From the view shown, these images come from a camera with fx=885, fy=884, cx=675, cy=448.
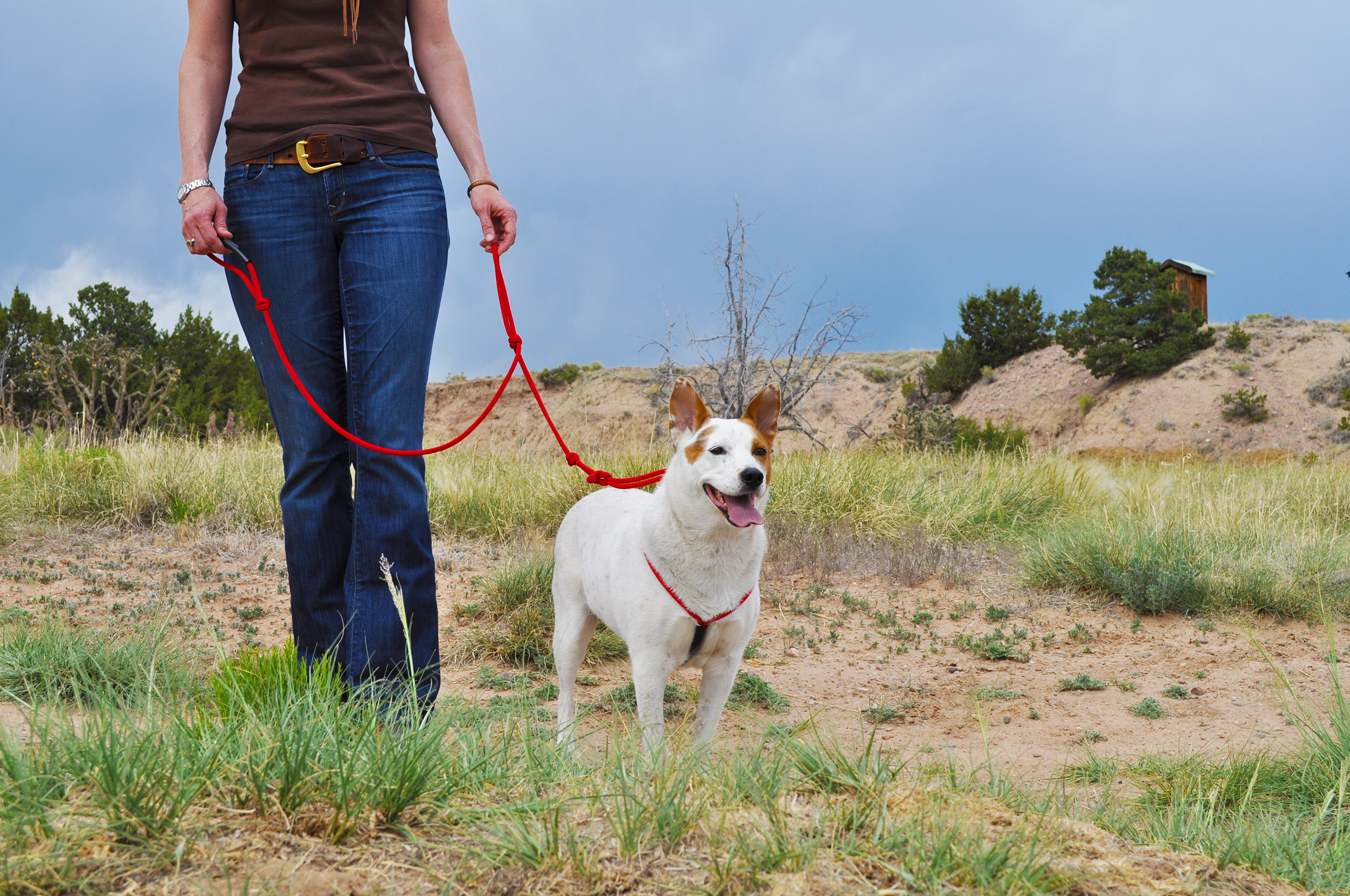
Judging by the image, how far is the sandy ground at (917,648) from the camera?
435 cm

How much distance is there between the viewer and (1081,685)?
508 centimetres

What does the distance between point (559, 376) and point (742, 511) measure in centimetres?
3287

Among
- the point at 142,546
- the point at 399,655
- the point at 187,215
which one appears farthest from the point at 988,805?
the point at 142,546

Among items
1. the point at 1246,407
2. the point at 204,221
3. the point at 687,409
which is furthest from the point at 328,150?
the point at 1246,407

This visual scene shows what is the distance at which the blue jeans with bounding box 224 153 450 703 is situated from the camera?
286 centimetres

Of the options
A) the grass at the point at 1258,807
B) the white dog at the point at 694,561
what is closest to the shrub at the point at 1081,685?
the grass at the point at 1258,807

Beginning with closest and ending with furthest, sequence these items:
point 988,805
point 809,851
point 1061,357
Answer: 1. point 809,851
2. point 988,805
3. point 1061,357

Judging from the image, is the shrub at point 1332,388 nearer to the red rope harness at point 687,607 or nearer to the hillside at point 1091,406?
the hillside at point 1091,406

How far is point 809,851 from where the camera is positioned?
61.8 inches

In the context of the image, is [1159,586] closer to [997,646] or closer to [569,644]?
[997,646]

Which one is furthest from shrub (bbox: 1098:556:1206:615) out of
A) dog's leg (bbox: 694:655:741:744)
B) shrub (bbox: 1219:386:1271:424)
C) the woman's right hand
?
shrub (bbox: 1219:386:1271:424)

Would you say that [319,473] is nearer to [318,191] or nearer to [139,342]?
[318,191]

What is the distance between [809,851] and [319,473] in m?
2.12

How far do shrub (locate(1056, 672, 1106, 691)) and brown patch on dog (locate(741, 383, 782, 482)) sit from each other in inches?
114
